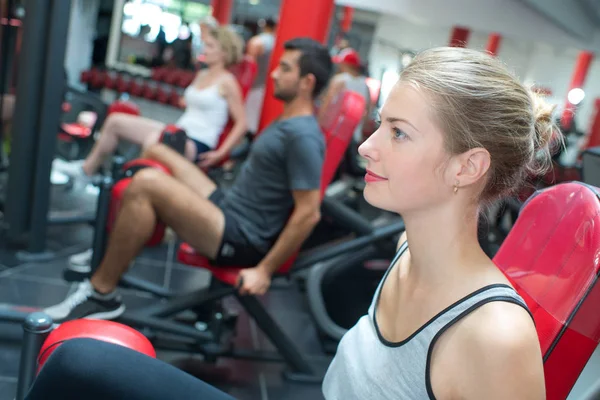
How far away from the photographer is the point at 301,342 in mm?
2742

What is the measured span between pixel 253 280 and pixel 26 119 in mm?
1423

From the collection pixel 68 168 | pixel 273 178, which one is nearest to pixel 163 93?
pixel 68 168

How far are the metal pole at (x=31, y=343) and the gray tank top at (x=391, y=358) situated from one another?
0.59 meters

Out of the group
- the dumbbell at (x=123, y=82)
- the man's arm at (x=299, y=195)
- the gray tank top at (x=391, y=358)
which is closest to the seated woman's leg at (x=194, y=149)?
the man's arm at (x=299, y=195)

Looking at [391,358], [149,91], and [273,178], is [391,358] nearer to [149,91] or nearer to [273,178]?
[273,178]

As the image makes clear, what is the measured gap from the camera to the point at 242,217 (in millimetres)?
2346

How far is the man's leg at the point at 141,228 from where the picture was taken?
2.20 m

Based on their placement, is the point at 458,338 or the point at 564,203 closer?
the point at 458,338

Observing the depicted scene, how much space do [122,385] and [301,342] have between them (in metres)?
1.90

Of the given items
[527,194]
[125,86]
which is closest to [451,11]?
[125,86]

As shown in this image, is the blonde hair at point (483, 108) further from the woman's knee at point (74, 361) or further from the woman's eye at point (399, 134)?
the woman's knee at point (74, 361)

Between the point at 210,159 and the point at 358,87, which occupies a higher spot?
the point at 358,87

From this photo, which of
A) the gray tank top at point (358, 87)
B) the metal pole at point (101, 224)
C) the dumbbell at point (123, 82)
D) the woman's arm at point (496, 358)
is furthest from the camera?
the dumbbell at point (123, 82)

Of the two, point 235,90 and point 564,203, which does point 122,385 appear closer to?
point 564,203
